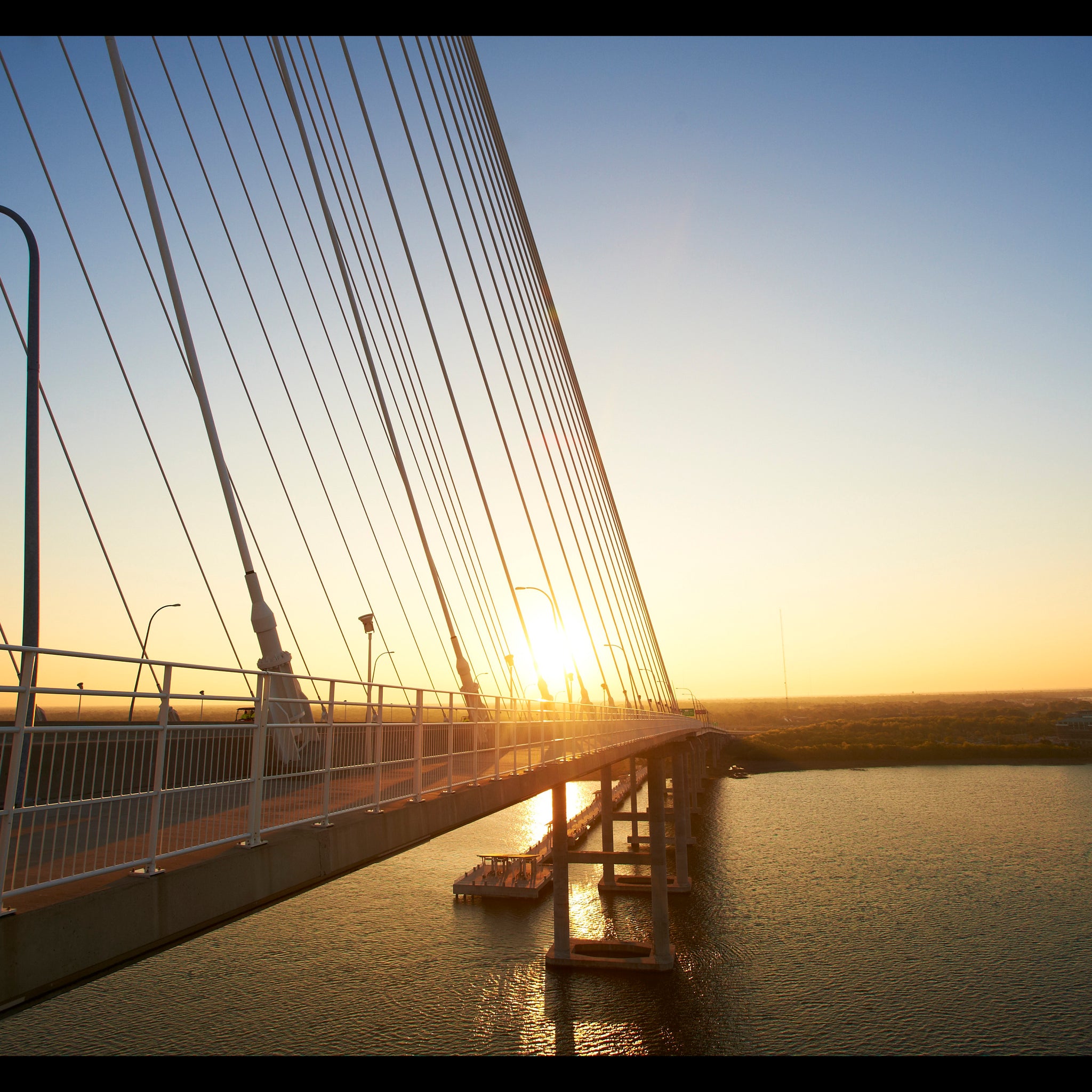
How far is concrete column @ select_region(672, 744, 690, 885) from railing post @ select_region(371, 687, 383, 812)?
30.0 m

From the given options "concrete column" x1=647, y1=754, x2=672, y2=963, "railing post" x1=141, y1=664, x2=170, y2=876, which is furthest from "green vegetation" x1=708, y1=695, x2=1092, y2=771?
"railing post" x1=141, y1=664, x2=170, y2=876

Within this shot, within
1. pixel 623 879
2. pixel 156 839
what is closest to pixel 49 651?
pixel 156 839

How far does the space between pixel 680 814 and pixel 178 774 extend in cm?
3608

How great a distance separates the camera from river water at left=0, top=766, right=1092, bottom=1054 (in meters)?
21.8

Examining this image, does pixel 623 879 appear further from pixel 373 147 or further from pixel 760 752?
pixel 760 752

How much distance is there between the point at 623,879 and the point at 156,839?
33775 millimetres

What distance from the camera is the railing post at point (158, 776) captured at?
16.1 ft

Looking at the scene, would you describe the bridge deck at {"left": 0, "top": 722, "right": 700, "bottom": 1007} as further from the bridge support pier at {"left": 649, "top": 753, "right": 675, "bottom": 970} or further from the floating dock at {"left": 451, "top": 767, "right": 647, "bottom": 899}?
the floating dock at {"left": 451, "top": 767, "right": 647, "bottom": 899}

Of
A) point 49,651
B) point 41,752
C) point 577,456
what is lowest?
point 41,752

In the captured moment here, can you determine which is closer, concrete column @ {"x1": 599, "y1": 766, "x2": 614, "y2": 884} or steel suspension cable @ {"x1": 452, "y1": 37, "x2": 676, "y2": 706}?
steel suspension cable @ {"x1": 452, "y1": 37, "x2": 676, "y2": 706}

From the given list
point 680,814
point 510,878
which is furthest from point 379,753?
point 680,814

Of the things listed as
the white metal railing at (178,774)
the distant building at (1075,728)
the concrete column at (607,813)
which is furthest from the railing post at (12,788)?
the distant building at (1075,728)

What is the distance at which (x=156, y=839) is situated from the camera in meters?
4.97
